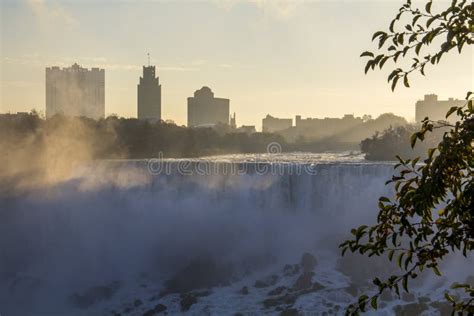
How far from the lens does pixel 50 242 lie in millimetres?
31312

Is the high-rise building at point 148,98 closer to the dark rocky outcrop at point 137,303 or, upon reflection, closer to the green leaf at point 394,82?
the dark rocky outcrop at point 137,303

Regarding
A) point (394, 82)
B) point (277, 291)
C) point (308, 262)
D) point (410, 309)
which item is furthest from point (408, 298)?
point (394, 82)

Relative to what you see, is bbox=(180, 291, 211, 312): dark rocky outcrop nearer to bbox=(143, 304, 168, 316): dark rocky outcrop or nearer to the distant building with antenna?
bbox=(143, 304, 168, 316): dark rocky outcrop

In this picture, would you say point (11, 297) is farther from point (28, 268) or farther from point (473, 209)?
point (473, 209)

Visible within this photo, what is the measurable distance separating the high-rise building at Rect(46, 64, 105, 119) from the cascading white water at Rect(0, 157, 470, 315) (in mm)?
72210

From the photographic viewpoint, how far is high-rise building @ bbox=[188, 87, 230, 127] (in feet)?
601

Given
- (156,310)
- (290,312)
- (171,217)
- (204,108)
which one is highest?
(204,108)

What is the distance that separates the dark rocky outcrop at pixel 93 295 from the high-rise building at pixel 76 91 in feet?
262

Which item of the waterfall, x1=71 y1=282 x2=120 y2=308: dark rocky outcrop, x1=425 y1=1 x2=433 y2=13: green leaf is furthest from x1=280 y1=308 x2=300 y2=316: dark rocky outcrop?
x1=425 y1=1 x2=433 y2=13: green leaf

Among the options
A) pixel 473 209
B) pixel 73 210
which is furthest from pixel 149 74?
pixel 473 209

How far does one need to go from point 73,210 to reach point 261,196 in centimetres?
845

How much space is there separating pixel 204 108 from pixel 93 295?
15956cm

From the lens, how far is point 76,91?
14138 cm

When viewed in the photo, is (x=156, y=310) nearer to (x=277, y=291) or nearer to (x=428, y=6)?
(x=277, y=291)
